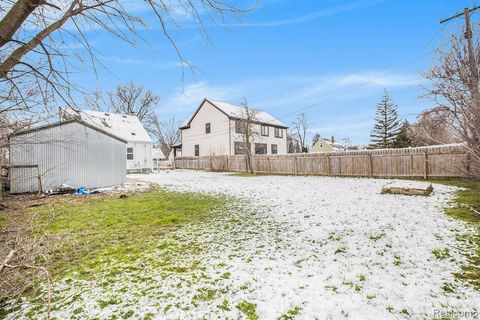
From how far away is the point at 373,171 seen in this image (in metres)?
14.6

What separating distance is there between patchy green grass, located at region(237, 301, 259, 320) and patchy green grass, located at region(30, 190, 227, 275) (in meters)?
2.09

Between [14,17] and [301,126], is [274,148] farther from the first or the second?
[14,17]

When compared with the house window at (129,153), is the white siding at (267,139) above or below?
above

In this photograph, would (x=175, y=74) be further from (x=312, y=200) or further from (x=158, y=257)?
(x=312, y=200)

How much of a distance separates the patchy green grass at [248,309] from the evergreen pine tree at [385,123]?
38430 millimetres

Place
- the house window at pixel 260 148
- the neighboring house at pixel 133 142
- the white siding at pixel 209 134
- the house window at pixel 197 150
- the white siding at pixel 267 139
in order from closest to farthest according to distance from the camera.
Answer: the neighboring house at pixel 133 142, the white siding at pixel 267 139, the white siding at pixel 209 134, the house window at pixel 260 148, the house window at pixel 197 150

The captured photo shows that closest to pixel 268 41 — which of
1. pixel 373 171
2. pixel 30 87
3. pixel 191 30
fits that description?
pixel 191 30

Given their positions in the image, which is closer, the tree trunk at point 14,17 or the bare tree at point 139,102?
the tree trunk at point 14,17

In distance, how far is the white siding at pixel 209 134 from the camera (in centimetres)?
2761

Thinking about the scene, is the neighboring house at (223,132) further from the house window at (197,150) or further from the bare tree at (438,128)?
the bare tree at (438,128)

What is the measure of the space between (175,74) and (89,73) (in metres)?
0.98

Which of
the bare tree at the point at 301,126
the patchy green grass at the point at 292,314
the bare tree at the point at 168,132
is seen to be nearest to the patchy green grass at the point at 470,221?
the patchy green grass at the point at 292,314

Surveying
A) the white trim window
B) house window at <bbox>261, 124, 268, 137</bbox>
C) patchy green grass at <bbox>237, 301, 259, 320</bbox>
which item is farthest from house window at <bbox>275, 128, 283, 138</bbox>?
patchy green grass at <bbox>237, 301, 259, 320</bbox>

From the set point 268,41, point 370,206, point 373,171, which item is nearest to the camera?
point 268,41
